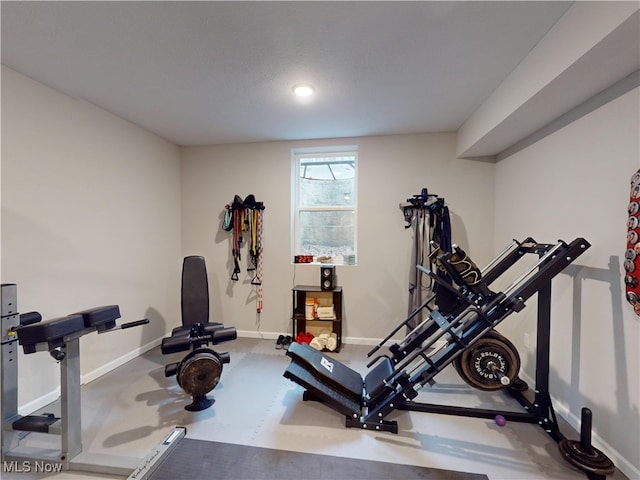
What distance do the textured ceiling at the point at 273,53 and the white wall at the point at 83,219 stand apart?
0.88 feet

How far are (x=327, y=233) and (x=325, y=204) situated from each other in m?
0.41

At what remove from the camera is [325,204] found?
383 centimetres

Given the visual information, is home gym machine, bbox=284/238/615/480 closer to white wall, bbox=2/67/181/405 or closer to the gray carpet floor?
the gray carpet floor

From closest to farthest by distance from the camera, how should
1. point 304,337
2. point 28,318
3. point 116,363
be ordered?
point 28,318 → point 116,363 → point 304,337

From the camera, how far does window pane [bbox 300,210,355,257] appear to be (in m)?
3.77

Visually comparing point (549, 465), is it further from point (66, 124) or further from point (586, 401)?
point (66, 124)

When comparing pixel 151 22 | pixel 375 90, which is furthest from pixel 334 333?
pixel 151 22

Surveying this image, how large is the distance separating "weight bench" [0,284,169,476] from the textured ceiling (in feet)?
5.42

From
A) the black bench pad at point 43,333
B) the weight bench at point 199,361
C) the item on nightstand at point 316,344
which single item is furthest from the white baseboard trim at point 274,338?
the black bench pad at point 43,333

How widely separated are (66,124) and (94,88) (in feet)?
1.40

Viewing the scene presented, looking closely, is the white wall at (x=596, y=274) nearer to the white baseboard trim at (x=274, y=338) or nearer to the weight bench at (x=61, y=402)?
the white baseboard trim at (x=274, y=338)

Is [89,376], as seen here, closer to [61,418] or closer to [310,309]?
[61,418]

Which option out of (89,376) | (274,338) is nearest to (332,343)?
(274,338)

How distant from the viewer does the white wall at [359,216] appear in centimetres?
335
